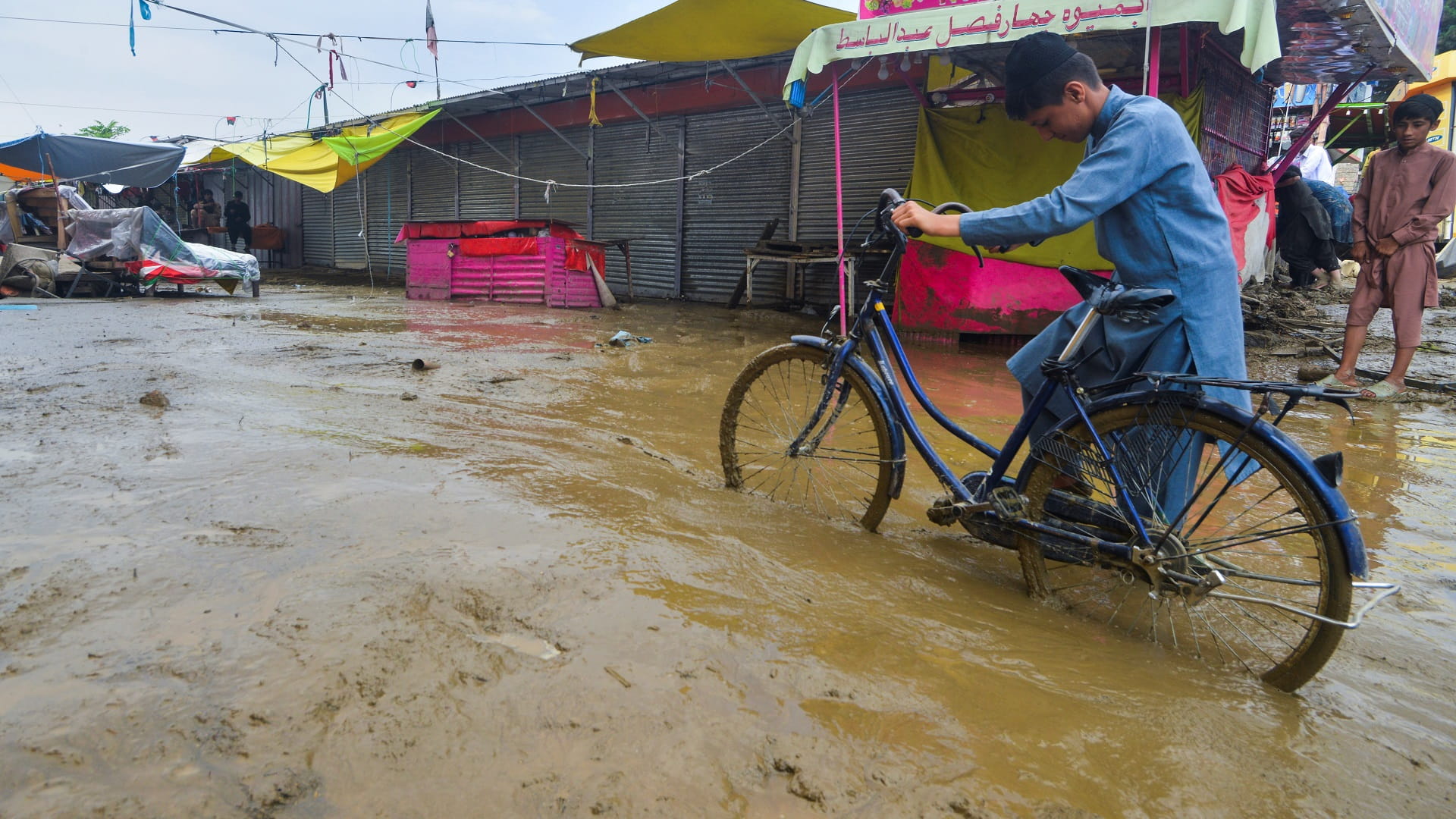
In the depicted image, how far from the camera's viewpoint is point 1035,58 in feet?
7.26

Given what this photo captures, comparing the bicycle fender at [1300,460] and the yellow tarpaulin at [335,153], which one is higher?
the yellow tarpaulin at [335,153]

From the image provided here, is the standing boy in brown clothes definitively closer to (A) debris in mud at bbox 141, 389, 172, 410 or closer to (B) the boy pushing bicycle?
(B) the boy pushing bicycle

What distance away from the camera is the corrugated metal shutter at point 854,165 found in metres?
9.80

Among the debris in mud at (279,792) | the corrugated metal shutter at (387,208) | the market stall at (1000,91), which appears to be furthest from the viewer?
the corrugated metal shutter at (387,208)

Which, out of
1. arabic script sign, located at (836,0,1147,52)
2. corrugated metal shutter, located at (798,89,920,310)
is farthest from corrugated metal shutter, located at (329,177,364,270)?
arabic script sign, located at (836,0,1147,52)

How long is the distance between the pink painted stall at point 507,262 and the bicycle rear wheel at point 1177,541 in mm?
9230

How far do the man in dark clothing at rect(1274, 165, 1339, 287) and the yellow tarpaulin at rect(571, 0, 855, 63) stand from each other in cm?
698

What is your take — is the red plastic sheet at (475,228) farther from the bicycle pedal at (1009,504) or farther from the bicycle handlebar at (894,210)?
the bicycle pedal at (1009,504)

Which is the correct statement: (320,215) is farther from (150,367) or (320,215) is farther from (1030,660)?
(1030,660)

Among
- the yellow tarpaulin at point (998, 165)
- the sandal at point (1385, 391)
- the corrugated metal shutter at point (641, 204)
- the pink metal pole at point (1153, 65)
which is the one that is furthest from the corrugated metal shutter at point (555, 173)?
the sandal at point (1385, 391)

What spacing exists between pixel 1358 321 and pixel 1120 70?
3488mm

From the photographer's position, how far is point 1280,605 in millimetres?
1878

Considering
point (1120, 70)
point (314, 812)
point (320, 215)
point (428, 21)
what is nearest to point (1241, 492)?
point (314, 812)

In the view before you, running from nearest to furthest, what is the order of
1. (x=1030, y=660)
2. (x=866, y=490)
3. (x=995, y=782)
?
1. (x=995, y=782)
2. (x=1030, y=660)
3. (x=866, y=490)
